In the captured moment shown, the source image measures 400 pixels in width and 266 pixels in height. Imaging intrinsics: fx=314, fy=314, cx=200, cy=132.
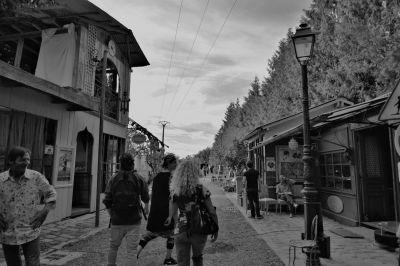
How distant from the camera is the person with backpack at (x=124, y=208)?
432 centimetres

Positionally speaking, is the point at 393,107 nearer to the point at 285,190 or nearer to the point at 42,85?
the point at 42,85

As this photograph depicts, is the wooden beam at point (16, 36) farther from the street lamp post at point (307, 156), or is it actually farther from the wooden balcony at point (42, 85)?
the street lamp post at point (307, 156)

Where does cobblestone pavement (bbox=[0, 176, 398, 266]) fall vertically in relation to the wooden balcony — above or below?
below

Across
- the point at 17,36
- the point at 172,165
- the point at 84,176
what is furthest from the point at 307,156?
the point at 17,36

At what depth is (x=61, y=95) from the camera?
26.1 feet

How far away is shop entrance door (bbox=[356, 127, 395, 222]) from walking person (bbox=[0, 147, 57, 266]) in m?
8.08

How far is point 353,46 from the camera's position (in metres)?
14.2

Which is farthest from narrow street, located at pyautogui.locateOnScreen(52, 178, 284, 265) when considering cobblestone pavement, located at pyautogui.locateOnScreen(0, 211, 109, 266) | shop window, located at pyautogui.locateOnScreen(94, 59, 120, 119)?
shop window, located at pyautogui.locateOnScreen(94, 59, 120, 119)

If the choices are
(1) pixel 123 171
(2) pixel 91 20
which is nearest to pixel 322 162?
(1) pixel 123 171

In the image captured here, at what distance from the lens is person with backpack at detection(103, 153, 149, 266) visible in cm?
432

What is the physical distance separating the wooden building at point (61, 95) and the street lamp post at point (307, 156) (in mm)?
5582

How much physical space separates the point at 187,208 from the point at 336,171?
7.86 meters

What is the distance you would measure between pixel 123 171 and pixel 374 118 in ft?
20.7

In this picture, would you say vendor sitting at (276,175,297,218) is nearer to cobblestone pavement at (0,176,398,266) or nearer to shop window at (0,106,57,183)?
cobblestone pavement at (0,176,398,266)
